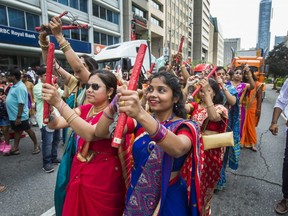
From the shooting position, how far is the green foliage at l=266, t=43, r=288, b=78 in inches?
950

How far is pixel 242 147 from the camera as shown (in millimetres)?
4910

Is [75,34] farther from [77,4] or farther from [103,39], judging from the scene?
[103,39]

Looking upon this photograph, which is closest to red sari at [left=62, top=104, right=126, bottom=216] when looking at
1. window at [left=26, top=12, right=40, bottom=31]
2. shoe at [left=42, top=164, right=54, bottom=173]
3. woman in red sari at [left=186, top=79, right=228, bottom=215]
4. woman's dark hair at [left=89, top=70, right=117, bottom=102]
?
woman's dark hair at [left=89, top=70, right=117, bottom=102]

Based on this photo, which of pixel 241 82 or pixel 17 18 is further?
pixel 17 18

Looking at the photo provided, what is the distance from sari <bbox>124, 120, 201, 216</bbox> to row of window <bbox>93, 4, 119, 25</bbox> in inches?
890

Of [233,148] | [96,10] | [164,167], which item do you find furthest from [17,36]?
[164,167]

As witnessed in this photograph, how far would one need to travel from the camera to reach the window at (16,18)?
1419 centimetres

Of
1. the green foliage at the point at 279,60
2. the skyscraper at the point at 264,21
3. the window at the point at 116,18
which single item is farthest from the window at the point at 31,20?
the skyscraper at the point at 264,21

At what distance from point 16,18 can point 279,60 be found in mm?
24937

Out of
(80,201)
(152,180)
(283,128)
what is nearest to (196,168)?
(152,180)

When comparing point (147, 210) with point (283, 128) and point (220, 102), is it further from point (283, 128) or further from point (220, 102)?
point (283, 128)

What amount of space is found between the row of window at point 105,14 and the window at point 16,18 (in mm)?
8036

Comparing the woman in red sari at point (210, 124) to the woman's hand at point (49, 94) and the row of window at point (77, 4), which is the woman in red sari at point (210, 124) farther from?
the row of window at point (77, 4)

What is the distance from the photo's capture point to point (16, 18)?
14.5 meters
